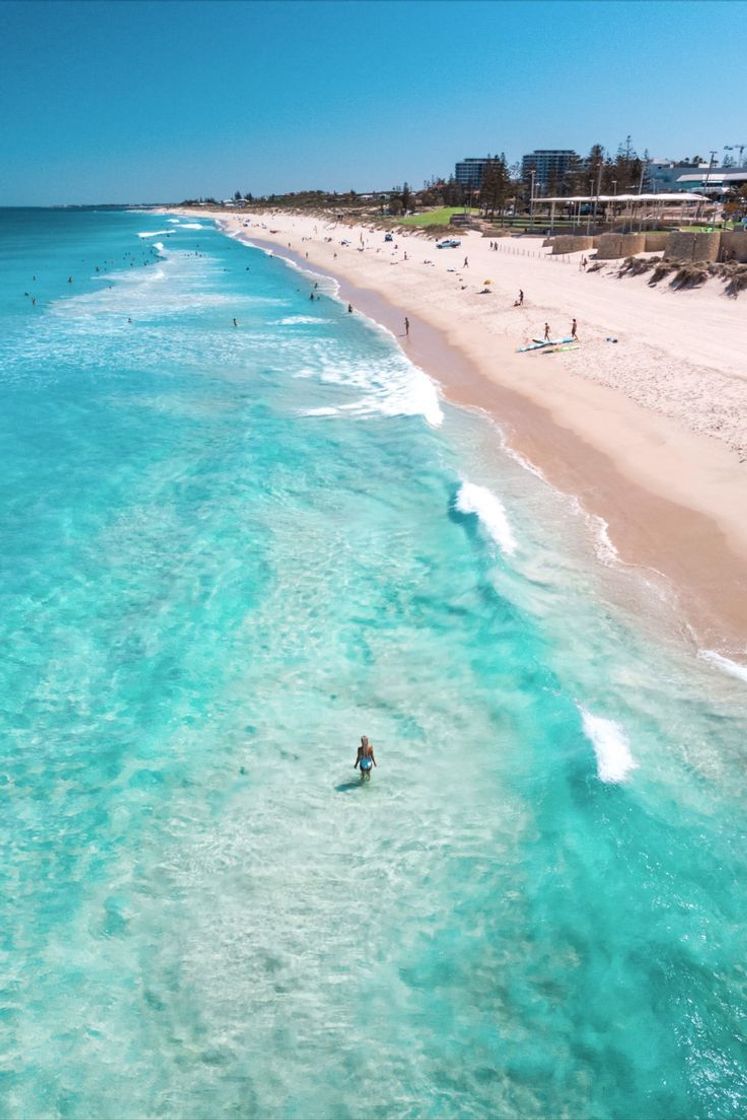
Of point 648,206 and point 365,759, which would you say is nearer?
point 365,759

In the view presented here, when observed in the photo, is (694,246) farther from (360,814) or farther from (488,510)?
(360,814)

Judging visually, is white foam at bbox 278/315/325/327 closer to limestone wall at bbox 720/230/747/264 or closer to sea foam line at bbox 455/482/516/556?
limestone wall at bbox 720/230/747/264

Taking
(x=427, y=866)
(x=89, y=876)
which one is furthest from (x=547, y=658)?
(x=89, y=876)

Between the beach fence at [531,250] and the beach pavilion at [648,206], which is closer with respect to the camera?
the beach fence at [531,250]

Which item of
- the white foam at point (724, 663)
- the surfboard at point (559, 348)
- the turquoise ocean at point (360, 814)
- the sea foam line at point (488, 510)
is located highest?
the surfboard at point (559, 348)

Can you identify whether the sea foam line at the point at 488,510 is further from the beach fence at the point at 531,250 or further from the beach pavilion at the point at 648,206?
the beach pavilion at the point at 648,206

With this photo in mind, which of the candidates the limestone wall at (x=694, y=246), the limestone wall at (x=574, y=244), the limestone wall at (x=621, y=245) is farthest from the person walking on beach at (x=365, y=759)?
the limestone wall at (x=574, y=244)

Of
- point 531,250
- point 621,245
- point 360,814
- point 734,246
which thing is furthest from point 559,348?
point 531,250
